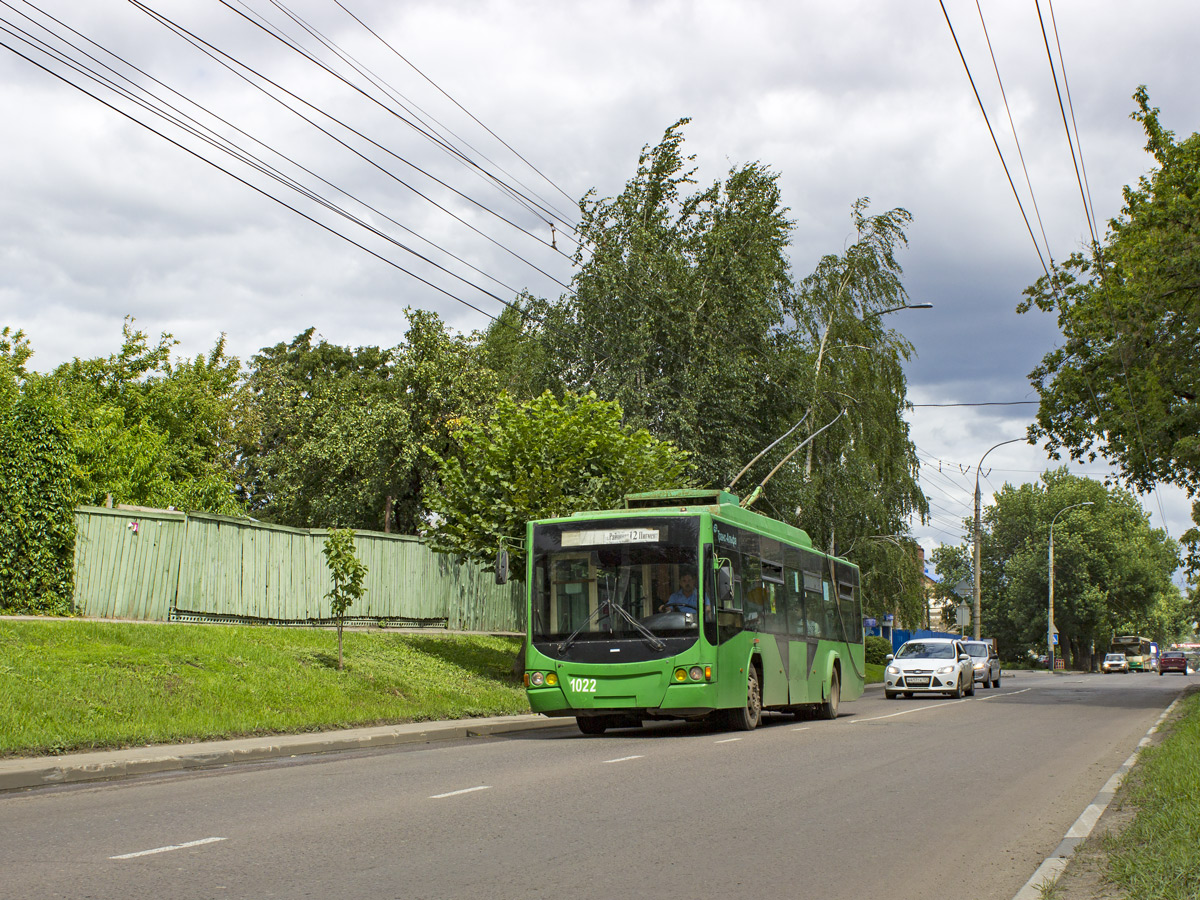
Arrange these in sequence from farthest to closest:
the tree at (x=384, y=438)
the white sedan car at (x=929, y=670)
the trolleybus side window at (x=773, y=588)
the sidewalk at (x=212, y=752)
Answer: the tree at (x=384, y=438)
the white sedan car at (x=929, y=670)
the trolleybus side window at (x=773, y=588)
the sidewalk at (x=212, y=752)

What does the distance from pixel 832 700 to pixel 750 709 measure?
4.87m

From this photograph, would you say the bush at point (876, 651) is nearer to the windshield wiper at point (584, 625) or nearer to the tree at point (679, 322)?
the tree at point (679, 322)

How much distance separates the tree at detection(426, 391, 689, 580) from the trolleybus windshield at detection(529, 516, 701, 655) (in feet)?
20.5

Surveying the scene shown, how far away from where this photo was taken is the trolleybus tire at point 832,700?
2114 centimetres

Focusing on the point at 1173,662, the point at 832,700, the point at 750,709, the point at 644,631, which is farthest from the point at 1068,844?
the point at 1173,662

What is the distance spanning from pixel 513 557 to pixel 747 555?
7.88 meters

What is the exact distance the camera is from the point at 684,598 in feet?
51.2

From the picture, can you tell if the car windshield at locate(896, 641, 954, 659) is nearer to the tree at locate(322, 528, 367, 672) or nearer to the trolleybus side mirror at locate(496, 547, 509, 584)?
the trolleybus side mirror at locate(496, 547, 509, 584)

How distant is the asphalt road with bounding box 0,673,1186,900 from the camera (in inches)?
234

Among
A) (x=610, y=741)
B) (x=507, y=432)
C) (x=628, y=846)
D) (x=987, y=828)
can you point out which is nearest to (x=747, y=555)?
(x=610, y=741)

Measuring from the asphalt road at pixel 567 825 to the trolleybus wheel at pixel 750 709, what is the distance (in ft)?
9.65

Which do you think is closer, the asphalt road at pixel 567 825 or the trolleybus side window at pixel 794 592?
the asphalt road at pixel 567 825

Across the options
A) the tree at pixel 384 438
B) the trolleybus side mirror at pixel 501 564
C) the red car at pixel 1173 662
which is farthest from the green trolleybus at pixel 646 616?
the red car at pixel 1173 662

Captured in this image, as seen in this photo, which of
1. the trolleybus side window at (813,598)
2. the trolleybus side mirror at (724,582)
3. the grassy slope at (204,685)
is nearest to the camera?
the grassy slope at (204,685)
